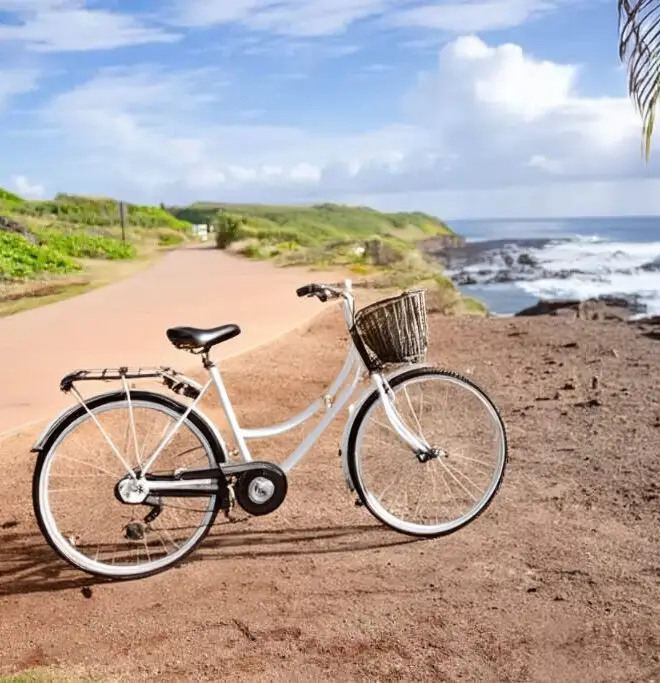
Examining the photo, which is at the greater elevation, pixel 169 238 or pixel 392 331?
pixel 392 331

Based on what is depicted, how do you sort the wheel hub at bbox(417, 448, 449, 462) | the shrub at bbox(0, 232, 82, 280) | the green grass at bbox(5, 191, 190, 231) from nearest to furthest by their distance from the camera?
the wheel hub at bbox(417, 448, 449, 462) → the shrub at bbox(0, 232, 82, 280) → the green grass at bbox(5, 191, 190, 231)

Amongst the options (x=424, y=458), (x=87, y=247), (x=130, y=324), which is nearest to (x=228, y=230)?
(x=87, y=247)

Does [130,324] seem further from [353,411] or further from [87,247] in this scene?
[87,247]

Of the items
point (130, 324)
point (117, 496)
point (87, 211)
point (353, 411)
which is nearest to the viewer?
point (117, 496)

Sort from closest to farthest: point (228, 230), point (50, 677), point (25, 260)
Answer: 1. point (50, 677)
2. point (25, 260)
3. point (228, 230)

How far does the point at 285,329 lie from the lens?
1170cm

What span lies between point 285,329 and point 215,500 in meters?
7.49

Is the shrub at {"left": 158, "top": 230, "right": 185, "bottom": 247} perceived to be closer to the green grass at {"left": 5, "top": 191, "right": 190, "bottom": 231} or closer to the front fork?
the green grass at {"left": 5, "top": 191, "right": 190, "bottom": 231}

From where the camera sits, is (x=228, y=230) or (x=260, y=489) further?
(x=228, y=230)

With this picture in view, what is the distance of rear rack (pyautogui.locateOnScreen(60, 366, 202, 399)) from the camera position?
403 cm

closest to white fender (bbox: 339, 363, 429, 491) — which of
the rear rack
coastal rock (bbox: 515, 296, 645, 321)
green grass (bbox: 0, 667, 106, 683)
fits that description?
the rear rack

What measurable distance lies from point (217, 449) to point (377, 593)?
0.91 meters

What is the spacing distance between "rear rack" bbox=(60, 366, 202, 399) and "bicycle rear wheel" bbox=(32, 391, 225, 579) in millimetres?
75

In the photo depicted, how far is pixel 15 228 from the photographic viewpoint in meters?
23.1
